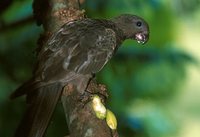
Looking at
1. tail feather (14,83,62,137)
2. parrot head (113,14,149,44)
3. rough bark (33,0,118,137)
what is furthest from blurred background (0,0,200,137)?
tail feather (14,83,62,137)

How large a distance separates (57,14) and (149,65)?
192cm

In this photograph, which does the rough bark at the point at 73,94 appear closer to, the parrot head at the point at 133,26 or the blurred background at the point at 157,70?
the parrot head at the point at 133,26

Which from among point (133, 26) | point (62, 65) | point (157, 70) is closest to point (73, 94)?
point (62, 65)

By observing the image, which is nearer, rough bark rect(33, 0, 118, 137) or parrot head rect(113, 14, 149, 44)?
rough bark rect(33, 0, 118, 137)

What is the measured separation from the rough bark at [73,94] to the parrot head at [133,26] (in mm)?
257

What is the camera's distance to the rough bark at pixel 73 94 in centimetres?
138

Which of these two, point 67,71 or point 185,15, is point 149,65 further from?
point 67,71

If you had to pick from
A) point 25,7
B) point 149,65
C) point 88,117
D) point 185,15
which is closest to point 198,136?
point 149,65

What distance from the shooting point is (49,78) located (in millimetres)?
1588

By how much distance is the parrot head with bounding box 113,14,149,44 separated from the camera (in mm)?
2045

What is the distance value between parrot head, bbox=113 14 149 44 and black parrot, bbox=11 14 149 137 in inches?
9.6

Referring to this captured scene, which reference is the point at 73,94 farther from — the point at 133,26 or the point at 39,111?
the point at 133,26

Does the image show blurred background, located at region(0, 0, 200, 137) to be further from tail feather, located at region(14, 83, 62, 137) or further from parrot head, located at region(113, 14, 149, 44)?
tail feather, located at region(14, 83, 62, 137)

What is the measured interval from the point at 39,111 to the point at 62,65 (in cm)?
20
